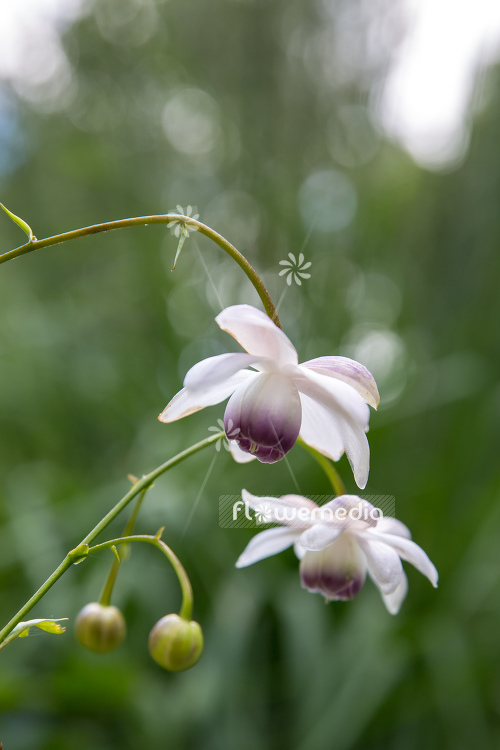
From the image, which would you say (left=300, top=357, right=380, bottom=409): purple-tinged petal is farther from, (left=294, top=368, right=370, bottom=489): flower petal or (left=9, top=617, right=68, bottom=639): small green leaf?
(left=9, top=617, right=68, bottom=639): small green leaf

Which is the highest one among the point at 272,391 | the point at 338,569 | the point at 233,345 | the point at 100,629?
the point at 233,345

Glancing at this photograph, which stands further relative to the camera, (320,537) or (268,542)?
(268,542)

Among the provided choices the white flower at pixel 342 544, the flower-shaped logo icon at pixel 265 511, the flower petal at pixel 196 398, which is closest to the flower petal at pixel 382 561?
the white flower at pixel 342 544

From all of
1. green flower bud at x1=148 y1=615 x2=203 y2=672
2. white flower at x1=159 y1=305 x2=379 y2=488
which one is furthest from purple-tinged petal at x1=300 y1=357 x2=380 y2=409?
green flower bud at x1=148 y1=615 x2=203 y2=672

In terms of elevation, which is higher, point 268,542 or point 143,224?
point 143,224

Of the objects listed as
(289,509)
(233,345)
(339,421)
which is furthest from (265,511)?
(233,345)

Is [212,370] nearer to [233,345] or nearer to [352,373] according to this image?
[352,373]
